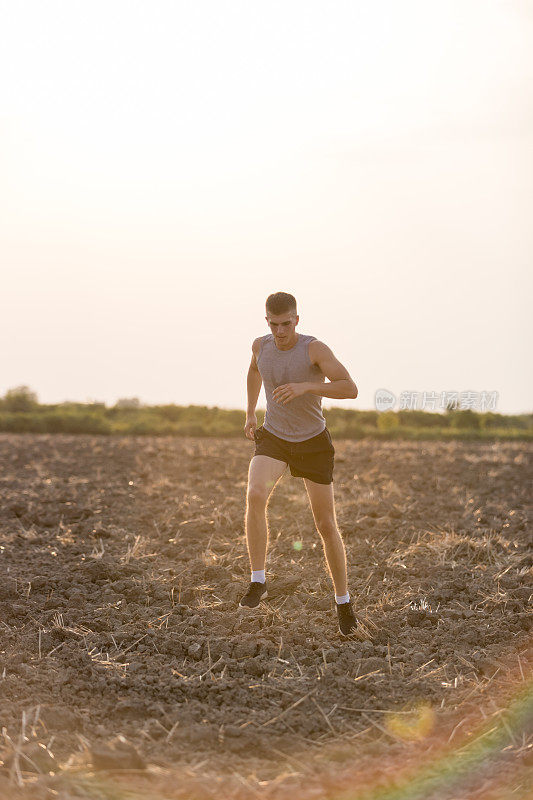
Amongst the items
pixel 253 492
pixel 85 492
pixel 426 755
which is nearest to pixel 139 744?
pixel 426 755

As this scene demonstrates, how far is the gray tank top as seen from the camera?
481 centimetres

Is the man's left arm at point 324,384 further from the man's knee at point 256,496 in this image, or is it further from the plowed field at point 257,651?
the plowed field at point 257,651

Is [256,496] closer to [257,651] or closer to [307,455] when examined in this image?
[307,455]

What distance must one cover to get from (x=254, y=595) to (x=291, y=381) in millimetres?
1386

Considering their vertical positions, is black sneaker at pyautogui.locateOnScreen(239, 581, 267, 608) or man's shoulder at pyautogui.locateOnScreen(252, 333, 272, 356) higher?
man's shoulder at pyautogui.locateOnScreen(252, 333, 272, 356)

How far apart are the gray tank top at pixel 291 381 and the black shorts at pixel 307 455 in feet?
0.12

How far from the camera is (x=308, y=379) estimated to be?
15.8ft

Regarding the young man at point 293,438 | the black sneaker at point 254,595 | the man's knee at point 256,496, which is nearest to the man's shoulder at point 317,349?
the young man at point 293,438

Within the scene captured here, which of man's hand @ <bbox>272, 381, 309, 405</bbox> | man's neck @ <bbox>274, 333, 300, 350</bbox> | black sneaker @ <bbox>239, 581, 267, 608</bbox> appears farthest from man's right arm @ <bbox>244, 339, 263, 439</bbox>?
black sneaker @ <bbox>239, 581, 267, 608</bbox>

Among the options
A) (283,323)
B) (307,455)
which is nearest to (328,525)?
(307,455)

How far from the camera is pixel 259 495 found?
4.91 metres

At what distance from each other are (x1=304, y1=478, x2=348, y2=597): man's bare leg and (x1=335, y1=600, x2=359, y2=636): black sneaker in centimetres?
16

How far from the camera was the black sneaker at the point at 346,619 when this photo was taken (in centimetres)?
504

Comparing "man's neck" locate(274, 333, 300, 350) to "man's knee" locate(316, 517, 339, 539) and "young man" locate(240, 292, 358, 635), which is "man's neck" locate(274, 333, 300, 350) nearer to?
"young man" locate(240, 292, 358, 635)
